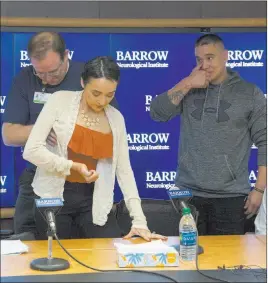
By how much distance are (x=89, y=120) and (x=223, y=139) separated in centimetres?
71

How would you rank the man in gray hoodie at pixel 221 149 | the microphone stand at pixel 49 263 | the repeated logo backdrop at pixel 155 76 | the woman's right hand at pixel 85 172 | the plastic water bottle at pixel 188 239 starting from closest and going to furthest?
1. the microphone stand at pixel 49 263
2. the plastic water bottle at pixel 188 239
3. the woman's right hand at pixel 85 172
4. the man in gray hoodie at pixel 221 149
5. the repeated logo backdrop at pixel 155 76

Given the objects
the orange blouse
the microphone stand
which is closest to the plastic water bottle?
the microphone stand

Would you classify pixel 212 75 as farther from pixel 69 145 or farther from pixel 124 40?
pixel 69 145

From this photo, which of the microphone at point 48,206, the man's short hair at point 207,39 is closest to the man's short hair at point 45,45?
the man's short hair at point 207,39

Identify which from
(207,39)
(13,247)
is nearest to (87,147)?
(13,247)

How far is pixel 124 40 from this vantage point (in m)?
3.18

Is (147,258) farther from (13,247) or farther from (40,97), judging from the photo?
(40,97)

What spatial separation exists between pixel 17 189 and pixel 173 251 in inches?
42.3

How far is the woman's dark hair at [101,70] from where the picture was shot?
2455mm

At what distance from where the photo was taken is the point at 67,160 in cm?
240

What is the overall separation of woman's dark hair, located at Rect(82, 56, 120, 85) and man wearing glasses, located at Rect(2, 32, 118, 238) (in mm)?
182

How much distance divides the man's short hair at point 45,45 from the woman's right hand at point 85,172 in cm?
58

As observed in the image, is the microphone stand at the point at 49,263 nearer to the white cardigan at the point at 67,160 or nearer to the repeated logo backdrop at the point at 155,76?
the white cardigan at the point at 67,160

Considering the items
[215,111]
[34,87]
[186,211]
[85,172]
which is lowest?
[186,211]
